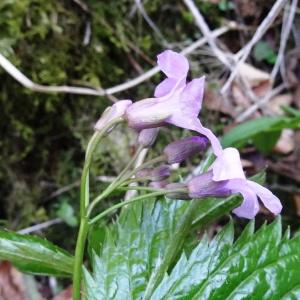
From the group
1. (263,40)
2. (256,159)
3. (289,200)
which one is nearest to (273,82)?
(263,40)

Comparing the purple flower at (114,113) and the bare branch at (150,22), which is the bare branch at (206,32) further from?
the purple flower at (114,113)

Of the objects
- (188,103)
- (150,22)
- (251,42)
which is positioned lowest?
(188,103)

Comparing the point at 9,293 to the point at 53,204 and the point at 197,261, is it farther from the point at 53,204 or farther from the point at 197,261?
the point at 197,261

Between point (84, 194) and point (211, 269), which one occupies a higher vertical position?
point (84, 194)

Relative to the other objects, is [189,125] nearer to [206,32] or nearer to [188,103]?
[188,103]

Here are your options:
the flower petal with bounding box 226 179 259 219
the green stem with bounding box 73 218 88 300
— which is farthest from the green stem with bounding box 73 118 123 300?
the flower petal with bounding box 226 179 259 219

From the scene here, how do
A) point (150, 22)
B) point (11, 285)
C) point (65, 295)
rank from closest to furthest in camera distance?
1. point (11, 285)
2. point (65, 295)
3. point (150, 22)

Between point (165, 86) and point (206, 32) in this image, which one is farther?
point (206, 32)

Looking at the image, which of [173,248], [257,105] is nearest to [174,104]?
[173,248]

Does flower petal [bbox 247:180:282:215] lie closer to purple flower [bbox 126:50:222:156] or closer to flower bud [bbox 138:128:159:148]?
purple flower [bbox 126:50:222:156]
